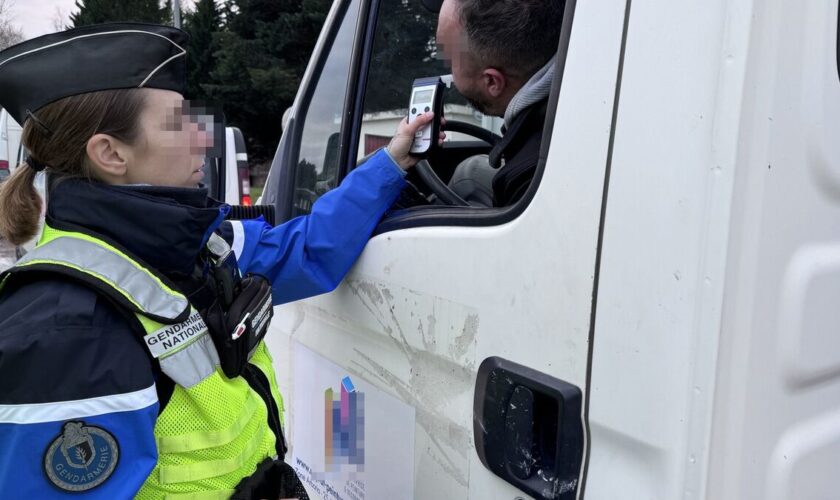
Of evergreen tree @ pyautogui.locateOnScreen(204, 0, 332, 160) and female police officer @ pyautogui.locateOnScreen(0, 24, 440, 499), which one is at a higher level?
evergreen tree @ pyautogui.locateOnScreen(204, 0, 332, 160)

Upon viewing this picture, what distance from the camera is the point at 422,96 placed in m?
1.64

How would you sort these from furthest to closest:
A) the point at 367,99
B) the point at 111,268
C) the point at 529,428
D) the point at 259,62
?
the point at 259,62 → the point at 367,99 → the point at 111,268 → the point at 529,428

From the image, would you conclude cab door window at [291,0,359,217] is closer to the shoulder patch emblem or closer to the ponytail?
the ponytail

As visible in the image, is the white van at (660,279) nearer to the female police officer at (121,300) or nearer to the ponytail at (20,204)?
the female police officer at (121,300)

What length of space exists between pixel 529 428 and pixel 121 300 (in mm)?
704

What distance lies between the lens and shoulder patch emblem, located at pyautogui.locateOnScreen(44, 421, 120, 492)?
104cm

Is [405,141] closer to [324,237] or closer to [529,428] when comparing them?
[324,237]

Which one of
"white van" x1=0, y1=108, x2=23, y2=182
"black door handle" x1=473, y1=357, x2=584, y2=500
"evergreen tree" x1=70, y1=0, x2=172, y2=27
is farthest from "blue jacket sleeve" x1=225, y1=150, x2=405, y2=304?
"evergreen tree" x1=70, y1=0, x2=172, y2=27

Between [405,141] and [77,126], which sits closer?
[77,126]

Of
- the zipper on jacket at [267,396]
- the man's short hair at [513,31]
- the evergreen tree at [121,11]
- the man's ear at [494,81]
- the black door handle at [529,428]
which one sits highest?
the evergreen tree at [121,11]

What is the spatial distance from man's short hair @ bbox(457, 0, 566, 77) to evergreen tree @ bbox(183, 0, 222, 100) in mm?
19444

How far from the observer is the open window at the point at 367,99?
1.81 m

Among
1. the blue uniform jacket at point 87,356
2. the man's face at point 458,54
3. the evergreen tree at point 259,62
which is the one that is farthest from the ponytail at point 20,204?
the evergreen tree at point 259,62

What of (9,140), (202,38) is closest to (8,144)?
(9,140)
